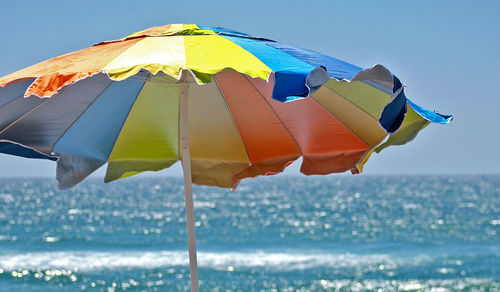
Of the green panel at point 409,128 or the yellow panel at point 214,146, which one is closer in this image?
the green panel at point 409,128

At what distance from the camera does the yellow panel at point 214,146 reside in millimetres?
4566

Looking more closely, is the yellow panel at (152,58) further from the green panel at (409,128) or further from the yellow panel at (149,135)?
the green panel at (409,128)

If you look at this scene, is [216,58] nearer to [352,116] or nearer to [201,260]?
[352,116]

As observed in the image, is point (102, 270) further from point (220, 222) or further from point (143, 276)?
point (220, 222)

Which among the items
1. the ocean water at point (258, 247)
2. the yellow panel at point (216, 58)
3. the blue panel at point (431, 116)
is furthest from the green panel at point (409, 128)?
the ocean water at point (258, 247)

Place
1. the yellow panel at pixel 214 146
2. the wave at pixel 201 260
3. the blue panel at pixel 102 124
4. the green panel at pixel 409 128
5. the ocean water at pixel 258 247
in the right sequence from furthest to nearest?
the wave at pixel 201 260 < the ocean water at pixel 258 247 < the yellow panel at pixel 214 146 < the blue panel at pixel 102 124 < the green panel at pixel 409 128

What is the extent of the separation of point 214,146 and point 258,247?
20.0m

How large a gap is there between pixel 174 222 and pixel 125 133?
2956cm

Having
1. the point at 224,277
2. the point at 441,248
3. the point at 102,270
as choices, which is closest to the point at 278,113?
the point at 224,277

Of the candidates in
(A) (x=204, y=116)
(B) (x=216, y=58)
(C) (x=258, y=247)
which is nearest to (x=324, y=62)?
(B) (x=216, y=58)

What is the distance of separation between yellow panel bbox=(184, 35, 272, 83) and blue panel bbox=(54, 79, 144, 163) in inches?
38.6

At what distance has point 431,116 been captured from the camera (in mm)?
3488

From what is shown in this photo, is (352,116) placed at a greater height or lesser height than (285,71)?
greater

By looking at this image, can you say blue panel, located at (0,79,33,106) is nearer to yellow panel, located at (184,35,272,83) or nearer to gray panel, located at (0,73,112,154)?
gray panel, located at (0,73,112,154)
